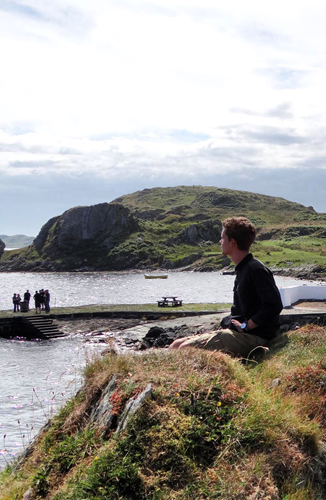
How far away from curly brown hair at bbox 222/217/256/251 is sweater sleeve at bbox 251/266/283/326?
1.41 feet

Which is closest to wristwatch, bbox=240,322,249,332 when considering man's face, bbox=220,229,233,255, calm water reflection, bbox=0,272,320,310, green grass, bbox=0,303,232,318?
man's face, bbox=220,229,233,255

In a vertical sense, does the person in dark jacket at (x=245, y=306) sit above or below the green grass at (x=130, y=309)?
above

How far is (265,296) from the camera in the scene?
627cm

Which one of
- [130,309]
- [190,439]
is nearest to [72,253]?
[130,309]

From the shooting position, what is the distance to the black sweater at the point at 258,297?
6.31 metres

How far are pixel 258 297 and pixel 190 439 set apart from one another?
2.59 meters

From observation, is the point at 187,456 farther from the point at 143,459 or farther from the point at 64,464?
the point at 64,464

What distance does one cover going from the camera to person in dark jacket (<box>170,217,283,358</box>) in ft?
20.8

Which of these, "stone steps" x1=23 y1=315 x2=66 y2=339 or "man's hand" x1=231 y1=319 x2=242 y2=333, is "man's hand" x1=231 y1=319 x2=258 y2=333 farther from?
"stone steps" x1=23 y1=315 x2=66 y2=339

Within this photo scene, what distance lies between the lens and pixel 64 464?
4.77 meters

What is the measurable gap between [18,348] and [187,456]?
2568 cm

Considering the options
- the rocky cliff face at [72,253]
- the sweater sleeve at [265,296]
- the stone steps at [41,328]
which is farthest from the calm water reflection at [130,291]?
the rocky cliff face at [72,253]

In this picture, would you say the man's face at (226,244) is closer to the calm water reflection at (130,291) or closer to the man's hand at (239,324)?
the man's hand at (239,324)

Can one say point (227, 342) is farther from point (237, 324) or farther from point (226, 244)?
point (226, 244)
